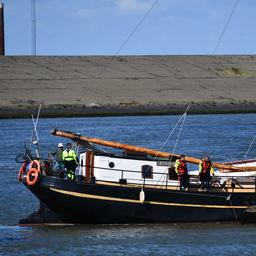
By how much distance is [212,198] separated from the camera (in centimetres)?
3306

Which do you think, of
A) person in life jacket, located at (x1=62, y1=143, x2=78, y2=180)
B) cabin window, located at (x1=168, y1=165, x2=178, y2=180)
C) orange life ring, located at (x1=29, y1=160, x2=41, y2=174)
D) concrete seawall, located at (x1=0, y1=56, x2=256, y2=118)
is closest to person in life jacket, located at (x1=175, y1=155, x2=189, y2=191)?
cabin window, located at (x1=168, y1=165, x2=178, y2=180)

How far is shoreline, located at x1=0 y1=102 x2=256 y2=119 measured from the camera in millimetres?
97125

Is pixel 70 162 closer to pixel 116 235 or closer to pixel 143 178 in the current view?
pixel 143 178

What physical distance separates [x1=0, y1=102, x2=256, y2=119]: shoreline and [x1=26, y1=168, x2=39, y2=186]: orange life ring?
2427 inches

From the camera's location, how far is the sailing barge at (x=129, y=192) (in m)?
32.6

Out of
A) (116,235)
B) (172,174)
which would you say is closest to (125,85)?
A: (172,174)

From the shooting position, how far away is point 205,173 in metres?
33.2

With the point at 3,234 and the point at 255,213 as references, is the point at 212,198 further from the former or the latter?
the point at 3,234

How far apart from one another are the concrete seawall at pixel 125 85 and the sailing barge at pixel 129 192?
61.7 meters

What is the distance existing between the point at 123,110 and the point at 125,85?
357 inches

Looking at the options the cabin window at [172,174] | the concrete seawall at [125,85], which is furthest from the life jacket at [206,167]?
the concrete seawall at [125,85]

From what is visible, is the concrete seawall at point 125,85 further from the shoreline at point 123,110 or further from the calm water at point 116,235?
the calm water at point 116,235

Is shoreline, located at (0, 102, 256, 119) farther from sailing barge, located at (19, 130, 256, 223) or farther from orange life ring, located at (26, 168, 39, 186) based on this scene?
orange life ring, located at (26, 168, 39, 186)

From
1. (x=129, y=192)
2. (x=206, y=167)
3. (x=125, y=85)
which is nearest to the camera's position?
(x=129, y=192)
